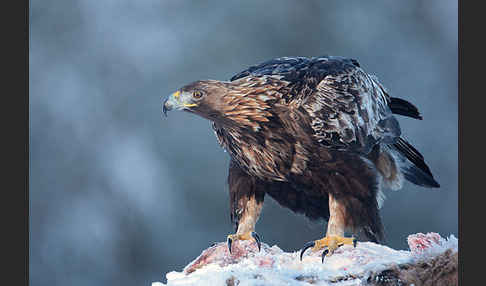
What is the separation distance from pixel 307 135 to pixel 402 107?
989 millimetres

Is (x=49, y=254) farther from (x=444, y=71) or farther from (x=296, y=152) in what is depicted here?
(x=444, y=71)

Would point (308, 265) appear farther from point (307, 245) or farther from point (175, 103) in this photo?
point (175, 103)

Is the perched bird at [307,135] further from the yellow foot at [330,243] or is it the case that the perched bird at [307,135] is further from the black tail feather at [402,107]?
the black tail feather at [402,107]

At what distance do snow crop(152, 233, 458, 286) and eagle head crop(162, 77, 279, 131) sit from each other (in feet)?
2.76

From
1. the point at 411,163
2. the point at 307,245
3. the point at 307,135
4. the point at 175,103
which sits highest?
the point at 175,103

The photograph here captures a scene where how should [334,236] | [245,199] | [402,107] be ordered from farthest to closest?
[402,107]
[245,199]
[334,236]

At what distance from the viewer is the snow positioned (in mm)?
2926

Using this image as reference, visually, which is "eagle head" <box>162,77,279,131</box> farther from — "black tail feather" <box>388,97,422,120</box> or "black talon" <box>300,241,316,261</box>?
"black tail feather" <box>388,97,422,120</box>

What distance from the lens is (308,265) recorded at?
316cm

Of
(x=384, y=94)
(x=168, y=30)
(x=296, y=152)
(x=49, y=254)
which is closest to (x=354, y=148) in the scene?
(x=296, y=152)

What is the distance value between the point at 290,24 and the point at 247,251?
68.7 inches

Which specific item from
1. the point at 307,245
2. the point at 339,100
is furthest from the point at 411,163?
the point at 307,245

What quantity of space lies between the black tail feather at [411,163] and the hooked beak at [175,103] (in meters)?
1.56

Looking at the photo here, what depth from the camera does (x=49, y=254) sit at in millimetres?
4281
